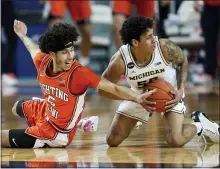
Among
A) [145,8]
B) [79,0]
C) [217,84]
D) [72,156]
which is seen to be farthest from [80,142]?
[217,84]

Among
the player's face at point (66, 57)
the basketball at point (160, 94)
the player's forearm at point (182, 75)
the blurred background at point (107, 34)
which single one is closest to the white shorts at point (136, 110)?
the player's forearm at point (182, 75)

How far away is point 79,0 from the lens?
416 inches

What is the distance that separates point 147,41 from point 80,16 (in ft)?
17.0

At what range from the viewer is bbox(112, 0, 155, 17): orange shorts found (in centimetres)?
971

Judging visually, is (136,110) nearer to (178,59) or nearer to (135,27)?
(178,59)

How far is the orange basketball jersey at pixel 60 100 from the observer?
537 centimetres

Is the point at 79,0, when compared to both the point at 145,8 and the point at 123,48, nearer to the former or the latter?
the point at 145,8

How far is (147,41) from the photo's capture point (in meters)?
5.46

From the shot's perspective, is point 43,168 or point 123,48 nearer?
point 43,168

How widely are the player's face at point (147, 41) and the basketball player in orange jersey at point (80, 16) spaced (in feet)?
16.6

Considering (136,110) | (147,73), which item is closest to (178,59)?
(147,73)

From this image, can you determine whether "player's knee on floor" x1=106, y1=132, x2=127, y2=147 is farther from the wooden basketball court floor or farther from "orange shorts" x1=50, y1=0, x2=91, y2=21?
"orange shorts" x1=50, y1=0, x2=91, y2=21

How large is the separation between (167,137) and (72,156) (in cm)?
95

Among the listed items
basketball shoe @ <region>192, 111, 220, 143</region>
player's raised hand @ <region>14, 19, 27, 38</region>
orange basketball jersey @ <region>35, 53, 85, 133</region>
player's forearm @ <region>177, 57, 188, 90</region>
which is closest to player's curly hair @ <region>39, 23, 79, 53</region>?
orange basketball jersey @ <region>35, 53, 85, 133</region>
